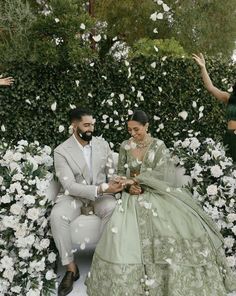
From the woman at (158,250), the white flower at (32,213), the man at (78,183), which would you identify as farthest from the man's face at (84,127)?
the white flower at (32,213)

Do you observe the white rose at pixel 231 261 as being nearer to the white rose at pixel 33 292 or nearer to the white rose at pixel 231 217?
the white rose at pixel 231 217

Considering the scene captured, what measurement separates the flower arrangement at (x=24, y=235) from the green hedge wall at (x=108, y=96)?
1994 millimetres

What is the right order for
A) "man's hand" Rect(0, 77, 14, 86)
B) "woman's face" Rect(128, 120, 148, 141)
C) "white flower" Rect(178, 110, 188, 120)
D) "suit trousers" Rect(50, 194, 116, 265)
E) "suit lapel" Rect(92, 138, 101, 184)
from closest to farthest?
"suit trousers" Rect(50, 194, 116, 265) < "woman's face" Rect(128, 120, 148, 141) < "suit lapel" Rect(92, 138, 101, 184) < "man's hand" Rect(0, 77, 14, 86) < "white flower" Rect(178, 110, 188, 120)

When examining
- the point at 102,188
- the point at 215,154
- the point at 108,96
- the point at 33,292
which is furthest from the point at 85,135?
the point at 108,96

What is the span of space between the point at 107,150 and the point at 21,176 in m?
0.97

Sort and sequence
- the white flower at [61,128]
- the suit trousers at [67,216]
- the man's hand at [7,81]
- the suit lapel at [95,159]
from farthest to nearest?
the white flower at [61,128]
the man's hand at [7,81]
the suit lapel at [95,159]
the suit trousers at [67,216]

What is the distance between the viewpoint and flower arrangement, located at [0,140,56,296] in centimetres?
357

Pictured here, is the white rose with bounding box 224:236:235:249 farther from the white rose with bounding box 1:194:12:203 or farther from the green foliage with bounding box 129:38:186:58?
the green foliage with bounding box 129:38:186:58

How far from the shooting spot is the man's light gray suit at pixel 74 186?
3.78 metres

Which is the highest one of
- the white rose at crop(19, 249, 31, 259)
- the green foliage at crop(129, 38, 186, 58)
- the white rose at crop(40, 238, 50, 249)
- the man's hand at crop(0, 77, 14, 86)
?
the green foliage at crop(129, 38, 186, 58)

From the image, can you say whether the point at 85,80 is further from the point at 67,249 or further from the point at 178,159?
the point at 67,249

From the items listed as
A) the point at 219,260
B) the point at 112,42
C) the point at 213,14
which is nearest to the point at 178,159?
the point at 219,260

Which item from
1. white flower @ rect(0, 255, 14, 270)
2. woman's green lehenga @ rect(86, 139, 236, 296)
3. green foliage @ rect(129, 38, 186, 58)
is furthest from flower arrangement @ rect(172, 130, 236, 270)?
green foliage @ rect(129, 38, 186, 58)

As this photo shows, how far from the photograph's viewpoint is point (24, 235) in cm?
360
